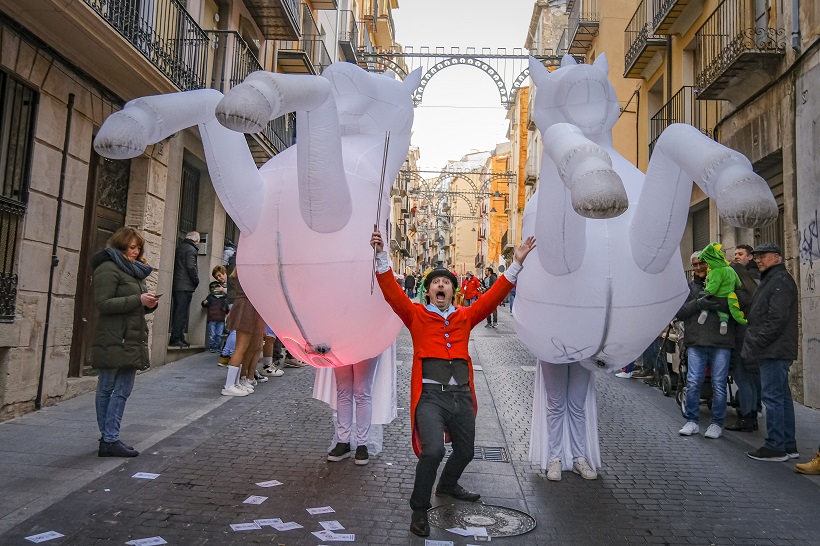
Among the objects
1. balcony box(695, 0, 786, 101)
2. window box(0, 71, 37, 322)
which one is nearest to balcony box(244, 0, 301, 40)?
window box(0, 71, 37, 322)

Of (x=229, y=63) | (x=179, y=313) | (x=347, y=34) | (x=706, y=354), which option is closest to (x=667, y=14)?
(x=229, y=63)

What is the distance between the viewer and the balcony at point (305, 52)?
1616 centimetres

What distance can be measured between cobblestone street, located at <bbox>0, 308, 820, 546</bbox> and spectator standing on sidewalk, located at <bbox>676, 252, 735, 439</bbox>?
260 mm

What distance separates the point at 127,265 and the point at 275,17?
1037 cm

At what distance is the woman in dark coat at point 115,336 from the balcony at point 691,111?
10.4 m

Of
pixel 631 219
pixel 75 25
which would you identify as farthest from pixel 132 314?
pixel 631 219

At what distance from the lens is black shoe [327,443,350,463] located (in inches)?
213

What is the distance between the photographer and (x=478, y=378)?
10.3 meters

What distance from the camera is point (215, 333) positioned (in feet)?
38.3

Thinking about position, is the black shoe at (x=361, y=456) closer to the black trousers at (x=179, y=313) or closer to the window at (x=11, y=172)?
the window at (x=11, y=172)

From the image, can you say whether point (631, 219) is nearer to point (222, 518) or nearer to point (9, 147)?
point (222, 518)

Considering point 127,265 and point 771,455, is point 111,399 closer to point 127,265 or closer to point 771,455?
point 127,265

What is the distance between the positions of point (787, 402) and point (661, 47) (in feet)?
36.6

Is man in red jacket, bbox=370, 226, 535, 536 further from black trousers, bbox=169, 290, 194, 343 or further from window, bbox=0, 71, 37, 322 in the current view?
black trousers, bbox=169, 290, 194, 343
